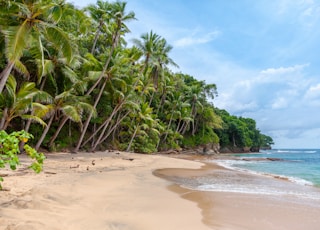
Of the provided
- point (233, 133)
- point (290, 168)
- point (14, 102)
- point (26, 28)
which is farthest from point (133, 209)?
point (233, 133)

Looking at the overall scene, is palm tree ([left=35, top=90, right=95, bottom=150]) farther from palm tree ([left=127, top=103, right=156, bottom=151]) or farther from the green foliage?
the green foliage

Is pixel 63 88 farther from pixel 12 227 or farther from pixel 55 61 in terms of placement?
pixel 12 227

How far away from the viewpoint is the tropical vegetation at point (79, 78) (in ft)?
30.5

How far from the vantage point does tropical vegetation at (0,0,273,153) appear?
930cm

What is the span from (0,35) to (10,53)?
3389mm

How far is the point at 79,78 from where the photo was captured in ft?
59.0

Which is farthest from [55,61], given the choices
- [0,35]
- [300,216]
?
[300,216]

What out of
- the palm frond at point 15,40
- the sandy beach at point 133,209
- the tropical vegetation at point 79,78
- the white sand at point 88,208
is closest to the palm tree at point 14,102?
the tropical vegetation at point 79,78

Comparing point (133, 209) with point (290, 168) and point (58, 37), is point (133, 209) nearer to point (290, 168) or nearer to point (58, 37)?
point (58, 37)

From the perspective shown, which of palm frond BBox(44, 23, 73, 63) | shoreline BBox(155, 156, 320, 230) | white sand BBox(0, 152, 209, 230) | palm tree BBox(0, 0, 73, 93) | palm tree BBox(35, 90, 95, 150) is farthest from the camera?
palm tree BBox(35, 90, 95, 150)

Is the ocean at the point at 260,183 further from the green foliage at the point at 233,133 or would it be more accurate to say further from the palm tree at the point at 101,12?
the green foliage at the point at 233,133

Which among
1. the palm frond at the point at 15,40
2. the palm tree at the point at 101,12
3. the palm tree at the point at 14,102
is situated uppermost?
the palm tree at the point at 101,12

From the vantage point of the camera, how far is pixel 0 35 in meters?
10.6

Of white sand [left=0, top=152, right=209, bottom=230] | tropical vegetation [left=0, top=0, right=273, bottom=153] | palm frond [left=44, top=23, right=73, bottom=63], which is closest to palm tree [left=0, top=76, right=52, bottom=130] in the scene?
tropical vegetation [left=0, top=0, right=273, bottom=153]
